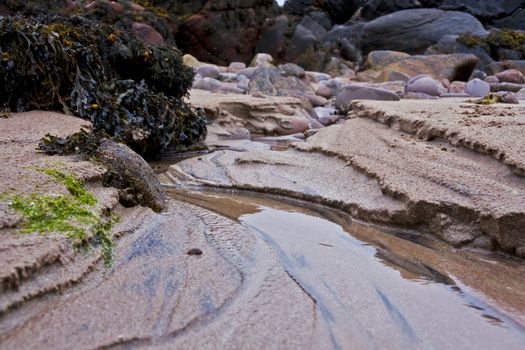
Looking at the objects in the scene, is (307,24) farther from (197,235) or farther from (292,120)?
(197,235)

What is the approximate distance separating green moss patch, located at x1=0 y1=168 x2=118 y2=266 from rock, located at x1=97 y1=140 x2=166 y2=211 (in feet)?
1.34

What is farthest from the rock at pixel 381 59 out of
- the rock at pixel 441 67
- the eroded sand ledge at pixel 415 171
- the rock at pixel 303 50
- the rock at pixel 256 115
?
the eroded sand ledge at pixel 415 171

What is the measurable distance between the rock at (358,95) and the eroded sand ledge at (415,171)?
131 inches

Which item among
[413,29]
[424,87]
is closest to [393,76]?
[424,87]

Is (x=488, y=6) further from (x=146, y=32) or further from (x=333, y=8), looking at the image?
(x=146, y=32)

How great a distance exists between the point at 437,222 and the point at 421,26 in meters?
23.2

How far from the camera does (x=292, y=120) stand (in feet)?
22.9

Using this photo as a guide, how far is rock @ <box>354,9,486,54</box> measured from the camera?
2267 centimetres

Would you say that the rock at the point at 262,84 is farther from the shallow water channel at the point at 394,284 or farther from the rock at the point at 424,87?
the shallow water channel at the point at 394,284

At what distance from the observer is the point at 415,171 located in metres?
3.03

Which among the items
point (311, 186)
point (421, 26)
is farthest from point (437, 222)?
point (421, 26)

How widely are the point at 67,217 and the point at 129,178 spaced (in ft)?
2.73

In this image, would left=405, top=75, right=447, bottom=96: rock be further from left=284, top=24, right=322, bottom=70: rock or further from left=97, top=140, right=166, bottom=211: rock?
left=97, top=140, right=166, bottom=211: rock

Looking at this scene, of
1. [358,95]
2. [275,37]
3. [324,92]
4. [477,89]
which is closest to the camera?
[358,95]
